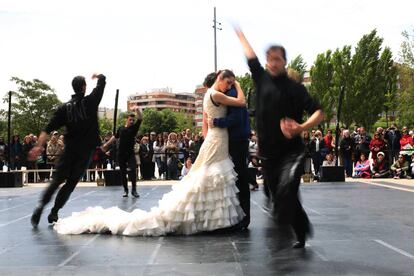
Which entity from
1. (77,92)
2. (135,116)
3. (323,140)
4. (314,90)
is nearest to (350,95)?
(314,90)

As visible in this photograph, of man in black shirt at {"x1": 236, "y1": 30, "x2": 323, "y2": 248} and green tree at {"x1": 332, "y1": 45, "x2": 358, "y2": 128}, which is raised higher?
green tree at {"x1": 332, "y1": 45, "x2": 358, "y2": 128}

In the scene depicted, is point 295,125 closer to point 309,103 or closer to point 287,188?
point 309,103

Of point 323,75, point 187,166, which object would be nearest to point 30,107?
point 323,75

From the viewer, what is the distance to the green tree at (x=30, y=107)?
6875 centimetres

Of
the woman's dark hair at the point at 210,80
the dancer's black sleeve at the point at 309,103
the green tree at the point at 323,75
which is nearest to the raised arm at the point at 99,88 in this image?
the woman's dark hair at the point at 210,80

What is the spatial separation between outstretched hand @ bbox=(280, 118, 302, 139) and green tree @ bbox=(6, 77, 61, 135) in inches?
2663

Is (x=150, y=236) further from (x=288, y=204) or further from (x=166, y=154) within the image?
(x=166, y=154)

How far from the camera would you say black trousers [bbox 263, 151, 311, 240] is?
445 centimetres

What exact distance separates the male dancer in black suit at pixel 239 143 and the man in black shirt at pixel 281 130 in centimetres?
126

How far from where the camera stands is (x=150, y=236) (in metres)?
5.81

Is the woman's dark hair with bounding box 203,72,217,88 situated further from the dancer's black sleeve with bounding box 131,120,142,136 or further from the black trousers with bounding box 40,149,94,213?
the dancer's black sleeve with bounding box 131,120,142,136

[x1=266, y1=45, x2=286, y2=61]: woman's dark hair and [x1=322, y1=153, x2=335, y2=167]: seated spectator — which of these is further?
[x1=322, y1=153, x2=335, y2=167]: seated spectator

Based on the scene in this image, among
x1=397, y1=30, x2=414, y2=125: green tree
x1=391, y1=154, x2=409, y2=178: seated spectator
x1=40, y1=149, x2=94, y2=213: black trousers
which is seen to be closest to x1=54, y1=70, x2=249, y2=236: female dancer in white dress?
x1=40, y1=149, x2=94, y2=213: black trousers

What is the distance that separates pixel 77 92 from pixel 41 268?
3.12 metres
